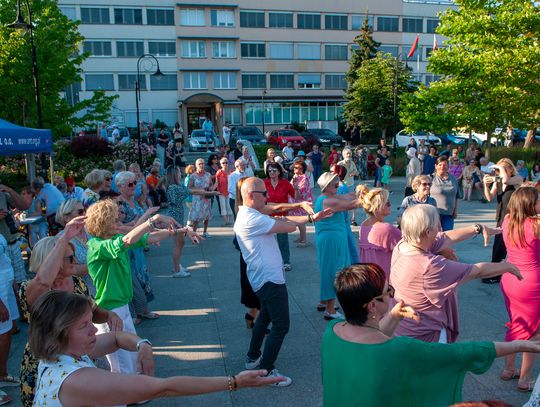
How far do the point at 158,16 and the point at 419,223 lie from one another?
49.5 m

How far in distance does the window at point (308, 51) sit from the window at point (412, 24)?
1123 centimetres

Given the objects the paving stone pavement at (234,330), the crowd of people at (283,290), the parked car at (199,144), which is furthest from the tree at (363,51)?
the crowd of people at (283,290)

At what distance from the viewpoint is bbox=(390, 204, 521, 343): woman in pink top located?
10.6ft

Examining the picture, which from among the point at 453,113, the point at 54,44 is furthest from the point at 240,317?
the point at 453,113

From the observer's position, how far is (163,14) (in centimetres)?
4725

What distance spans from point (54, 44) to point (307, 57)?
3691cm

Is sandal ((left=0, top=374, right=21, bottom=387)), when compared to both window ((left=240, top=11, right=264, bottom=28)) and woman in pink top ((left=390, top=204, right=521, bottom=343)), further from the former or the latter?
window ((left=240, top=11, right=264, bottom=28))

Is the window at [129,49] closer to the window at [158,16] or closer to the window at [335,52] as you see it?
the window at [158,16]

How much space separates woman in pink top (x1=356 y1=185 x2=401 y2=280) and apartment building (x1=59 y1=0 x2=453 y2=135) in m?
41.9

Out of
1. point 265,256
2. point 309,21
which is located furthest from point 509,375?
point 309,21

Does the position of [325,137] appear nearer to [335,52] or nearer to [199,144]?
[199,144]

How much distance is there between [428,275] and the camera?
327 centimetres

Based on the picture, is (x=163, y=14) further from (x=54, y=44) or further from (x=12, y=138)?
(x=12, y=138)

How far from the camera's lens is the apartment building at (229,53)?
4694cm
